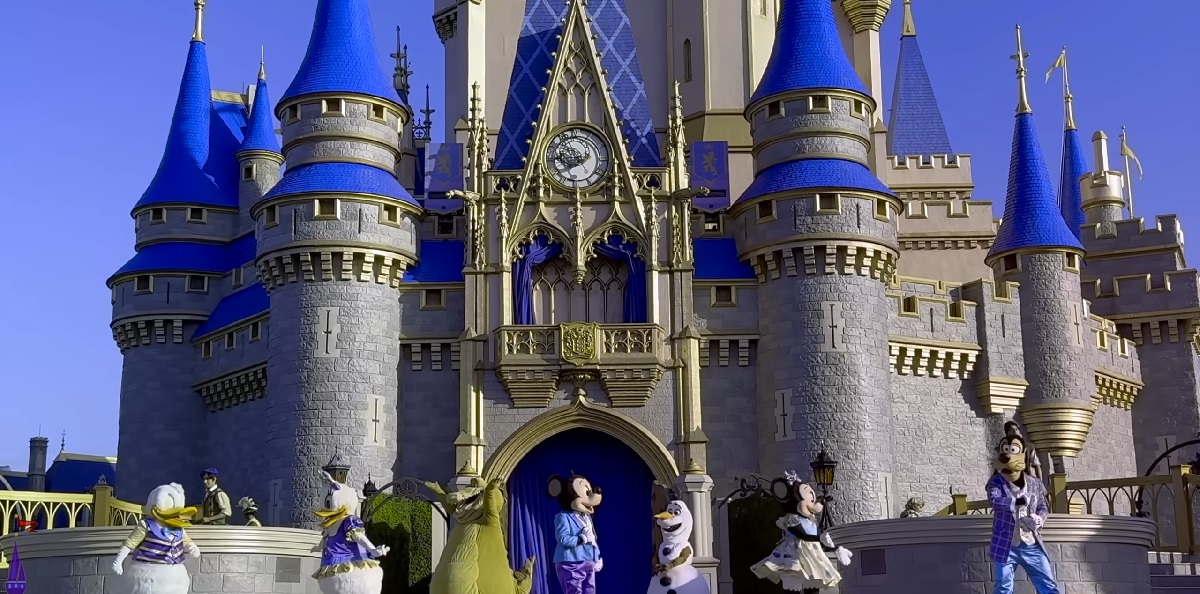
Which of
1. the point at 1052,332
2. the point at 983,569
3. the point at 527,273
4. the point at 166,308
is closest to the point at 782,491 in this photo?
the point at 983,569

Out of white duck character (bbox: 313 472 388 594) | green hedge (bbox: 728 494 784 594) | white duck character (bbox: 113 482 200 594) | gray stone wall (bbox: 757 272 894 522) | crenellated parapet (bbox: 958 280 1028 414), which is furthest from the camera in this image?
crenellated parapet (bbox: 958 280 1028 414)

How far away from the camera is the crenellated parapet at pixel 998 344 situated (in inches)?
1241

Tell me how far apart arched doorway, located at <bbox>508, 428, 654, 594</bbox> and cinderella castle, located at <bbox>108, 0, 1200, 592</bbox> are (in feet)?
0.19

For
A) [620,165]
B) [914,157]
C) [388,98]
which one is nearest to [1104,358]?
[914,157]

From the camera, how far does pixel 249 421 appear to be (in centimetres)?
3167

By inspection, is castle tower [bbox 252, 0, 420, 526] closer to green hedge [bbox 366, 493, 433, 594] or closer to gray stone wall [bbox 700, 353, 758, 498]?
green hedge [bbox 366, 493, 433, 594]

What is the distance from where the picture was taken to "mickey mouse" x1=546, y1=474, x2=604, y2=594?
15109mm

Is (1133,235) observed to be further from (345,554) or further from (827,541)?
(345,554)

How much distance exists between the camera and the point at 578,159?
1196 inches

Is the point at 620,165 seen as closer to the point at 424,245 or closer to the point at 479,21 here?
the point at 424,245

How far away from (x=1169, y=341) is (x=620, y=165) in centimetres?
1450

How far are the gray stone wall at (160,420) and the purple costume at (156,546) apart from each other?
19830 millimetres

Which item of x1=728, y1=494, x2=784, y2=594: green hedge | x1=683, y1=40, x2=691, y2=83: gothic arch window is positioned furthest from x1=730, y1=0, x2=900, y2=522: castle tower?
x1=683, y1=40, x2=691, y2=83: gothic arch window

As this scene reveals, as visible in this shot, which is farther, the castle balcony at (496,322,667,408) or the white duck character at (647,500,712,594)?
the castle balcony at (496,322,667,408)
